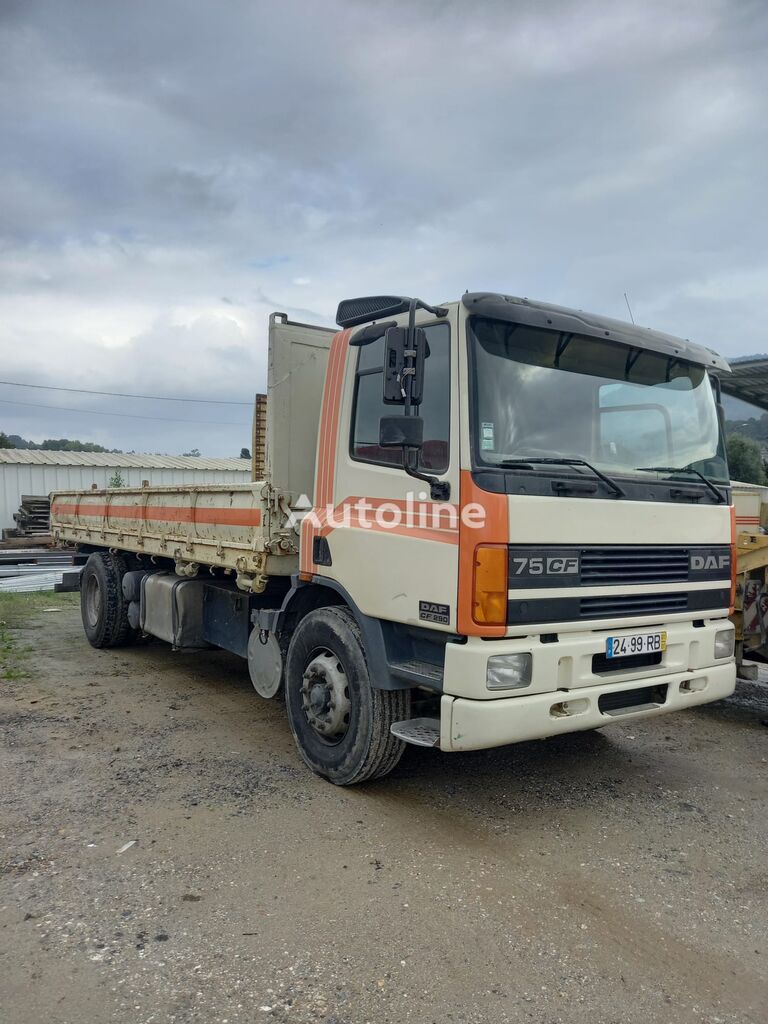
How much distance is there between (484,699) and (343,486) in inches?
62.5

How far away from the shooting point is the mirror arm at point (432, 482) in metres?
3.81

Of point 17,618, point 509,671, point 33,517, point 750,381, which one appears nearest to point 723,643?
point 509,671

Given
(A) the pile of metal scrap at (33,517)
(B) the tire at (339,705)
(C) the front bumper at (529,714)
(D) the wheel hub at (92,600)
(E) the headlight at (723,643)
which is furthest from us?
(A) the pile of metal scrap at (33,517)

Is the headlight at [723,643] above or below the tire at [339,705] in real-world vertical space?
above

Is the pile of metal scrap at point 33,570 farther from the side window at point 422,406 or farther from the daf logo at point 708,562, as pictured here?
the daf logo at point 708,562

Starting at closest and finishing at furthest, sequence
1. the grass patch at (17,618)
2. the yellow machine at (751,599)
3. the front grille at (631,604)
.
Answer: the front grille at (631,604), the yellow machine at (751,599), the grass patch at (17,618)

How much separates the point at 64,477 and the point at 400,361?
27.7 metres

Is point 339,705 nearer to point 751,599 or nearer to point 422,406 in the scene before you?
point 422,406

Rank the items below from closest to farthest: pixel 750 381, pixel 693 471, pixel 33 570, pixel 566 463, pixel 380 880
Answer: pixel 380 880
pixel 566 463
pixel 693 471
pixel 750 381
pixel 33 570

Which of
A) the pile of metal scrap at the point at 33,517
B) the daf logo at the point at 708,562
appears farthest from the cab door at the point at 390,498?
the pile of metal scrap at the point at 33,517

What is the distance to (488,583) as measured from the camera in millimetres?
3660

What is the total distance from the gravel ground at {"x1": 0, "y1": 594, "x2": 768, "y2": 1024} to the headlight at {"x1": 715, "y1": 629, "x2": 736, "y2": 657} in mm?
849

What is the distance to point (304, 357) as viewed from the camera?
536 centimetres

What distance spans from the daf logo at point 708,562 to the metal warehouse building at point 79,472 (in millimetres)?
21200
